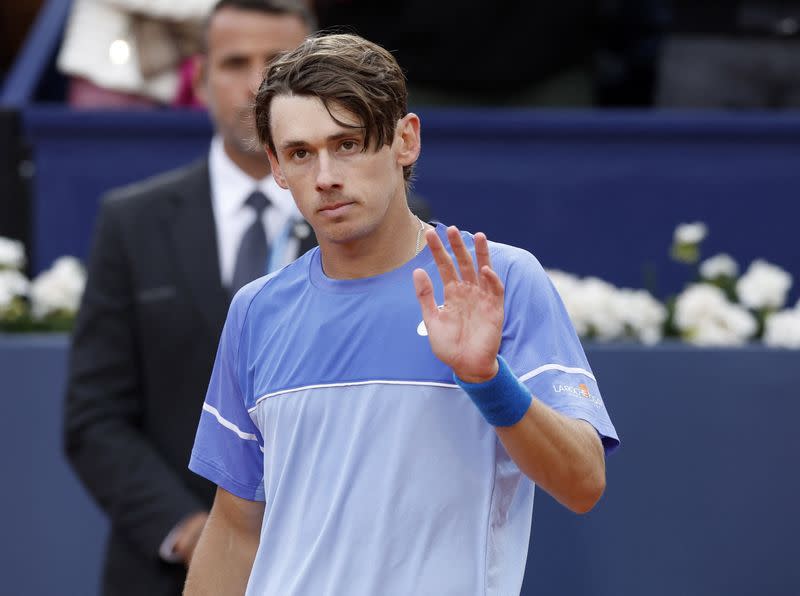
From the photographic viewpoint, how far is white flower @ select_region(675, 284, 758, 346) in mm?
4352

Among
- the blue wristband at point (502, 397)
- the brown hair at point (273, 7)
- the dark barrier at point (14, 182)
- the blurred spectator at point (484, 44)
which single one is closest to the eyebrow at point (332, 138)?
the blue wristband at point (502, 397)

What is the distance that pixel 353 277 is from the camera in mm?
2322

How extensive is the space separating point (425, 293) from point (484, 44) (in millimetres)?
3858

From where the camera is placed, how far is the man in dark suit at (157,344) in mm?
3525

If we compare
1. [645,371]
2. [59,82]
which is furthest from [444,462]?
[59,82]

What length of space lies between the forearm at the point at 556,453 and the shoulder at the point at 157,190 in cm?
185

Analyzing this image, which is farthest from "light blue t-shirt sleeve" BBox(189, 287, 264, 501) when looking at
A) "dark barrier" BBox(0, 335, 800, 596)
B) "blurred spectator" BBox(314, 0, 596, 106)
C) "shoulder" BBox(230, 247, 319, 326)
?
"blurred spectator" BBox(314, 0, 596, 106)

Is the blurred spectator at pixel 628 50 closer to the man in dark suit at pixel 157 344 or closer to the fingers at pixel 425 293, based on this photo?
the man in dark suit at pixel 157 344

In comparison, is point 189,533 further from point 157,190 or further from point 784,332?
point 784,332

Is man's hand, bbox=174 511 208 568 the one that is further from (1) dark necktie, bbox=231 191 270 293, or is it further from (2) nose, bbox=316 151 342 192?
(2) nose, bbox=316 151 342 192

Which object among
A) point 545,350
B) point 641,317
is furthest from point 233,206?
point 545,350

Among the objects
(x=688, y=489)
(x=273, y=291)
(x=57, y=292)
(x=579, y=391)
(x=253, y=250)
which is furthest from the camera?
(x=57, y=292)

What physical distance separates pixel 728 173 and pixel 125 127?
2.10 meters

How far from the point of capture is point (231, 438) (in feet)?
8.10
